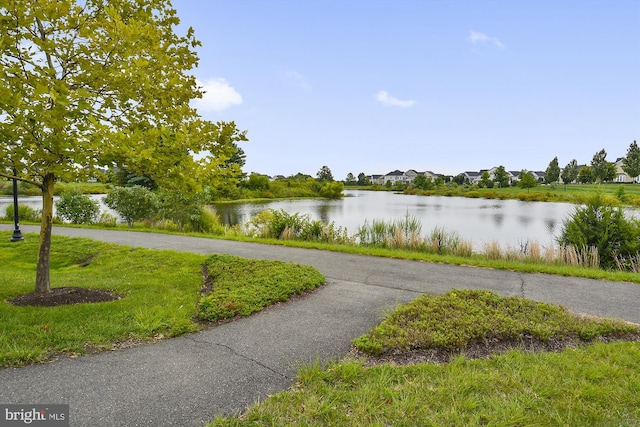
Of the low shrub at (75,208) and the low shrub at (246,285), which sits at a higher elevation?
the low shrub at (75,208)

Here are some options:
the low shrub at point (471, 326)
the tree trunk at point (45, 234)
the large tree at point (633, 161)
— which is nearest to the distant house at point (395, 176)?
the large tree at point (633, 161)

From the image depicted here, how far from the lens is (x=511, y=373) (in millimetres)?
3123

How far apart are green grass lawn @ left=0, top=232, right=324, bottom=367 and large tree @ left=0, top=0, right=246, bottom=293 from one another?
1188mm

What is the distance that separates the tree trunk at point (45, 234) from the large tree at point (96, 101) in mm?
14

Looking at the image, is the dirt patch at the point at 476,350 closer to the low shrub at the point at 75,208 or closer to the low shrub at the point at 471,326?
the low shrub at the point at 471,326

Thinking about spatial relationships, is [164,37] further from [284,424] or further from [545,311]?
[545,311]

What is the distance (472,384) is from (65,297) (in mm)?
5474

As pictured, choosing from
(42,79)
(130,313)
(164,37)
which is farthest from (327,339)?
(164,37)

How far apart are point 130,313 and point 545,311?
5485 mm

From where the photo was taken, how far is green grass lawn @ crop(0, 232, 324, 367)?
3.72 m

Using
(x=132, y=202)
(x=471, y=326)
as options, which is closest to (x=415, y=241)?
(x=471, y=326)

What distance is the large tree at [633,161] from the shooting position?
5544 cm

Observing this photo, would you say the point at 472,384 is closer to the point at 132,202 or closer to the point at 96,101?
the point at 96,101

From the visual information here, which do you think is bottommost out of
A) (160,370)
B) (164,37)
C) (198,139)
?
(160,370)
